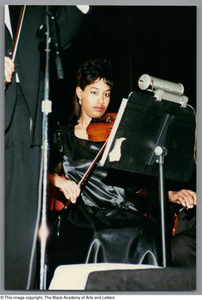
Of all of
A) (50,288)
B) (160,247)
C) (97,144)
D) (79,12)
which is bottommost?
(50,288)

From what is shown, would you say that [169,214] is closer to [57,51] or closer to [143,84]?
[143,84]

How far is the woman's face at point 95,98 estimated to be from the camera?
235 cm

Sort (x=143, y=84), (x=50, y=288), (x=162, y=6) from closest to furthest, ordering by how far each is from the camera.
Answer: (x=143, y=84), (x=50, y=288), (x=162, y=6)

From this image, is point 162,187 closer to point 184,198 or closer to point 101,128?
point 184,198

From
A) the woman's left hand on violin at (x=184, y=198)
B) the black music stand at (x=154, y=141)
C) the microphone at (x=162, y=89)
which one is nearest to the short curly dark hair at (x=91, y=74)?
the microphone at (x=162, y=89)

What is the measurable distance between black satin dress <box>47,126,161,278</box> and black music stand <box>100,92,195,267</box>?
0.44 ft

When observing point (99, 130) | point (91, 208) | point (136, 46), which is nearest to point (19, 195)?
point (91, 208)

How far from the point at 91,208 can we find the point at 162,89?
2.25 feet

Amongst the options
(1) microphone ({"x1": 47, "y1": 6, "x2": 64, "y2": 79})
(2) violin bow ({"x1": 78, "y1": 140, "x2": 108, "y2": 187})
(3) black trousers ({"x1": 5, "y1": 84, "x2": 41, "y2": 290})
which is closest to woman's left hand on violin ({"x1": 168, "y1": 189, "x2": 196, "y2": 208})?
(2) violin bow ({"x1": 78, "y1": 140, "x2": 108, "y2": 187})

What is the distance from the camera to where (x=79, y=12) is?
7.66 feet

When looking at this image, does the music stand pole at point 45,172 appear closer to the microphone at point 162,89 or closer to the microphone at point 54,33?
the microphone at point 54,33

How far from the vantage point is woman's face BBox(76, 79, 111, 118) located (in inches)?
92.4

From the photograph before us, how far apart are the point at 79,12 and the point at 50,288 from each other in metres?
1.37

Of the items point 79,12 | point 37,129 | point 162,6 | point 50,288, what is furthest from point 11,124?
point 162,6
